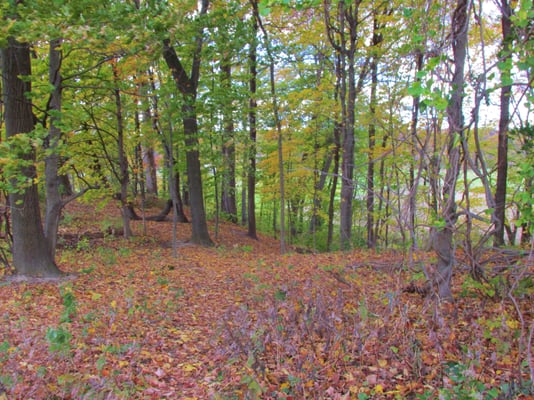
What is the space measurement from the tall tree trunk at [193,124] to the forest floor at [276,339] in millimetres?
5465

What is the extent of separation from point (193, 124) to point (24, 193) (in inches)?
228

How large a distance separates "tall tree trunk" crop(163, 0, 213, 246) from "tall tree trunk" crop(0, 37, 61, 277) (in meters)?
3.55

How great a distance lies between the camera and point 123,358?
3.95 meters

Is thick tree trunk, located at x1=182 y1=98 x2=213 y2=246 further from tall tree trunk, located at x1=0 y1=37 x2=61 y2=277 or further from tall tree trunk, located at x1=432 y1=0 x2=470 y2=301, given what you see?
tall tree trunk, located at x1=432 y1=0 x2=470 y2=301

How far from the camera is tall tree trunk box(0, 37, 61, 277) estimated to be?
6.68 m

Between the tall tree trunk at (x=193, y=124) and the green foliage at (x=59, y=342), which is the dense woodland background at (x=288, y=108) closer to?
the tall tree trunk at (x=193, y=124)

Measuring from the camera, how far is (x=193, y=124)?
11578mm

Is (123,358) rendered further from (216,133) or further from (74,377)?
(216,133)

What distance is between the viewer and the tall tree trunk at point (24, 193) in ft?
21.9

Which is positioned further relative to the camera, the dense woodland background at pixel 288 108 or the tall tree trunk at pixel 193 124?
the tall tree trunk at pixel 193 124

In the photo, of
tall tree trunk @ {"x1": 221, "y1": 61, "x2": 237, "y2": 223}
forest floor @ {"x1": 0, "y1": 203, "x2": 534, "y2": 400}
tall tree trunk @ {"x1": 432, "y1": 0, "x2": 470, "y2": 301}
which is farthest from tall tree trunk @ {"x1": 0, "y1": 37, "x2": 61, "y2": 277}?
tall tree trunk @ {"x1": 432, "y1": 0, "x2": 470, "y2": 301}

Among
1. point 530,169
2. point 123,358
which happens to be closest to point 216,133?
point 123,358

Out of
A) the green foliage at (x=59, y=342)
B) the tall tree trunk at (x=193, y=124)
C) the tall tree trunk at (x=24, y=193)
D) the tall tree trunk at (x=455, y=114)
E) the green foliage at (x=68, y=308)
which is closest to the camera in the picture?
the tall tree trunk at (x=455, y=114)

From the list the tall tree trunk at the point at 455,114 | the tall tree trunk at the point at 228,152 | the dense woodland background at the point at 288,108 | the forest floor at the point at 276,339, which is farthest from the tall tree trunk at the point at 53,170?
the tall tree trunk at the point at 455,114
